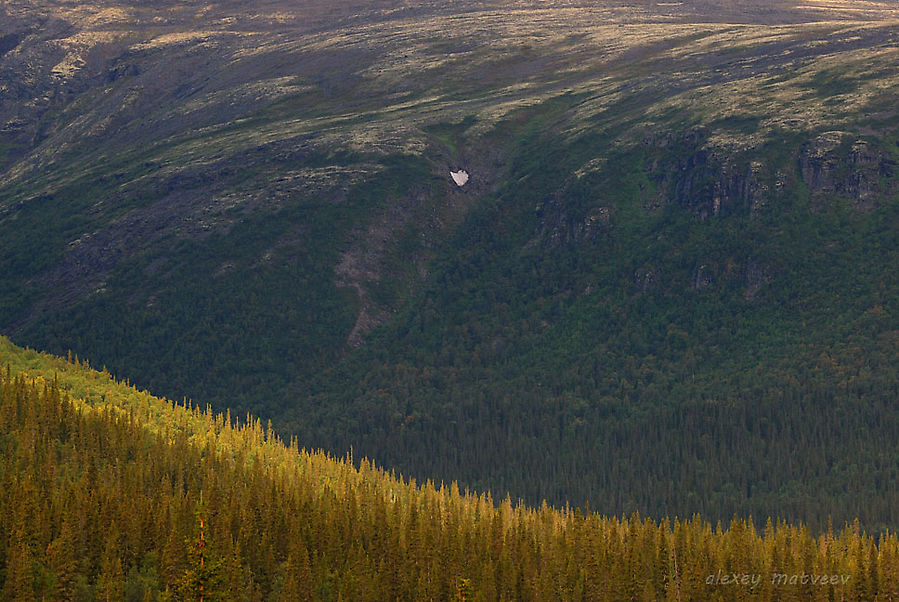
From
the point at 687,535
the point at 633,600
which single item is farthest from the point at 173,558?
the point at 687,535

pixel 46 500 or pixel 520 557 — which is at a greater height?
pixel 46 500

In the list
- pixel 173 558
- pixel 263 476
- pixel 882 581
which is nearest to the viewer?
pixel 173 558

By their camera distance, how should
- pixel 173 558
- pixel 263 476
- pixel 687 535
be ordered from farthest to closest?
pixel 263 476 → pixel 687 535 → pixel 173 558

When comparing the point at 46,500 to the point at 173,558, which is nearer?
the point at 173,558

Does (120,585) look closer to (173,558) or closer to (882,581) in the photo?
(173,558)

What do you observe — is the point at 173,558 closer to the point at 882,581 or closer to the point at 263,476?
the point at 263,476

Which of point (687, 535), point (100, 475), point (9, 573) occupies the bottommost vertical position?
point (687, 535)

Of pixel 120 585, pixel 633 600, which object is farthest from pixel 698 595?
pixel 120 585
